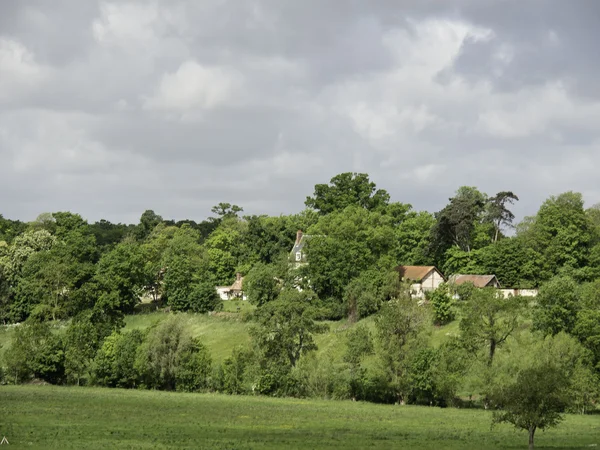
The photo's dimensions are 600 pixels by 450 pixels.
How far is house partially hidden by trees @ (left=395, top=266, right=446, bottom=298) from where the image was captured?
118 metres

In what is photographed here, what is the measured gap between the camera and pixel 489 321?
76.6 meters

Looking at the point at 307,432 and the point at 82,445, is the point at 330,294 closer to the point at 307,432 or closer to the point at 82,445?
the point at 307,432

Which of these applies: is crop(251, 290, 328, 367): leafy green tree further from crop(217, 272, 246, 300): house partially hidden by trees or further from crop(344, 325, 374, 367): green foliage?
crop(217, 272, 246, 300): house partially hidden by trees

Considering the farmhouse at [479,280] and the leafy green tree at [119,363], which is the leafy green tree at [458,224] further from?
the leafy green tree at [119,363]

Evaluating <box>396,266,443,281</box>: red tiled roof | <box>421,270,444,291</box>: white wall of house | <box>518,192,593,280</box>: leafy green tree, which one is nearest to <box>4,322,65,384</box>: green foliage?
<box>396,266,443,281</box>: red tiled roof

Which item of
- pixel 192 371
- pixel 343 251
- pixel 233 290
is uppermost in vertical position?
pixel 343 251

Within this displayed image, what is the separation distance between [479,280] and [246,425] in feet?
206

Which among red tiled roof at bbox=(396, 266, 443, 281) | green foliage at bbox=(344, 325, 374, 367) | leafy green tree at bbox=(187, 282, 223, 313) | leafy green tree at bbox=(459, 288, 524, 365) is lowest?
green foliage at bbox=(344, 325, 374, 367)

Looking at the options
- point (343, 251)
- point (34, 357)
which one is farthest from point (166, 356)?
point (343, 251)

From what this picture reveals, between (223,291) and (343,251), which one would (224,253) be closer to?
(223,291)

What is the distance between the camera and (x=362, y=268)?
4692 inches

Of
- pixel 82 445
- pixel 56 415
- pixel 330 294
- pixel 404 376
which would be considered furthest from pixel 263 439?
pixel 330 294

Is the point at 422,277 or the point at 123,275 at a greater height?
the point at 422,277

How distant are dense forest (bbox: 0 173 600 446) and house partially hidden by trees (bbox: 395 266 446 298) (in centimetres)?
274
